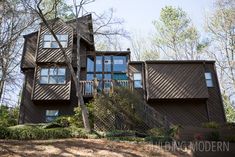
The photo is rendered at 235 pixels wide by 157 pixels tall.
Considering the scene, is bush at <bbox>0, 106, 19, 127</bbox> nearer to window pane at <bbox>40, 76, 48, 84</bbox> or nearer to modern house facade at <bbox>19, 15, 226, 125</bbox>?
modern house facade at <bbox>19, 15, 226, 125</bbox>

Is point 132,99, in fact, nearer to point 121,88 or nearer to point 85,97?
point 121,88

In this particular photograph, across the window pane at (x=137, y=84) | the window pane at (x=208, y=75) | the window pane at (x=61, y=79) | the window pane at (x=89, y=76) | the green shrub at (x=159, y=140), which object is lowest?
the green shrub at (x=159, y=140)

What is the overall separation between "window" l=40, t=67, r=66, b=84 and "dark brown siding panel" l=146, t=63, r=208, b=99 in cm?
635

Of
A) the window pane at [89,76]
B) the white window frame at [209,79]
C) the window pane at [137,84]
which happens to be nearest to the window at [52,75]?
the window pane at [89,76]

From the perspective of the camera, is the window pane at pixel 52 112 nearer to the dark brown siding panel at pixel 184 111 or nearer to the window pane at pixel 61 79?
the window pane at pixel 61 79

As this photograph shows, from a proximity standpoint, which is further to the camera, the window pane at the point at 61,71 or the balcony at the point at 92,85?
the window pane at the point at 61,71

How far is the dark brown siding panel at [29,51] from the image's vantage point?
20498 mm

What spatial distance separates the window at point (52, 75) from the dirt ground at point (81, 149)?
8.02 m

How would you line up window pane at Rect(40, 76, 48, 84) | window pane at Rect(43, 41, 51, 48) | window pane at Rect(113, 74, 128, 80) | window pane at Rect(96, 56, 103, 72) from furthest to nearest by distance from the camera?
window pane at Rect(96, 56, 103, 72)
window pane at Rect(113, 74, 128, 80)
window pane at Rect(43, 41, 51, 48)
window pane at Rect(40, 76, 48, 84)

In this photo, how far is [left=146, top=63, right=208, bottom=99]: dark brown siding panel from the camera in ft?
61.6

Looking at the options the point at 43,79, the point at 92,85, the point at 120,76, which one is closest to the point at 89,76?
the point at 120,76

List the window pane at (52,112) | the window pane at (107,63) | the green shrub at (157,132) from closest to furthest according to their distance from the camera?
1. the green shrub at (157,132)
2. the window pane at (52,112)
3. the window pane at (107,63)

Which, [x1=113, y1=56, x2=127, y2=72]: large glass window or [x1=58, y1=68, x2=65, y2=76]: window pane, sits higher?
[x1=113, y1=56, x2=127, y2=72]: large glass window

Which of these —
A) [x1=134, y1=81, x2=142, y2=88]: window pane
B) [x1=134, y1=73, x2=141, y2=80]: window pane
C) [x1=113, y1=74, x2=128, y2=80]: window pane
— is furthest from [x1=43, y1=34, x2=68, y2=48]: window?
[x1=134, y1=81, x2=142, y2=88]: window pane
